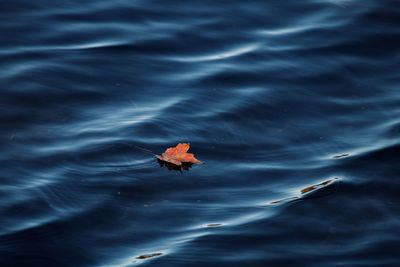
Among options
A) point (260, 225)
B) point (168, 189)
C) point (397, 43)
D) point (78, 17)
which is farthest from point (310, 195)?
point (78, 17)

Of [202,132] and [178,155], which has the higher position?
[202,132]

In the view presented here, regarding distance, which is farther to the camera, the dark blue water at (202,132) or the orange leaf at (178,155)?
the orange leaf at (178,155)

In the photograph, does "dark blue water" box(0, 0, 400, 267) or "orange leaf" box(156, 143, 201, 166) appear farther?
A: "orange leaf" box(156, 143, 201, 166)

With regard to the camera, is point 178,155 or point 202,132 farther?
point 202,132

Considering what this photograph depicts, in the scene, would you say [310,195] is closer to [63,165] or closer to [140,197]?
[140,197]
